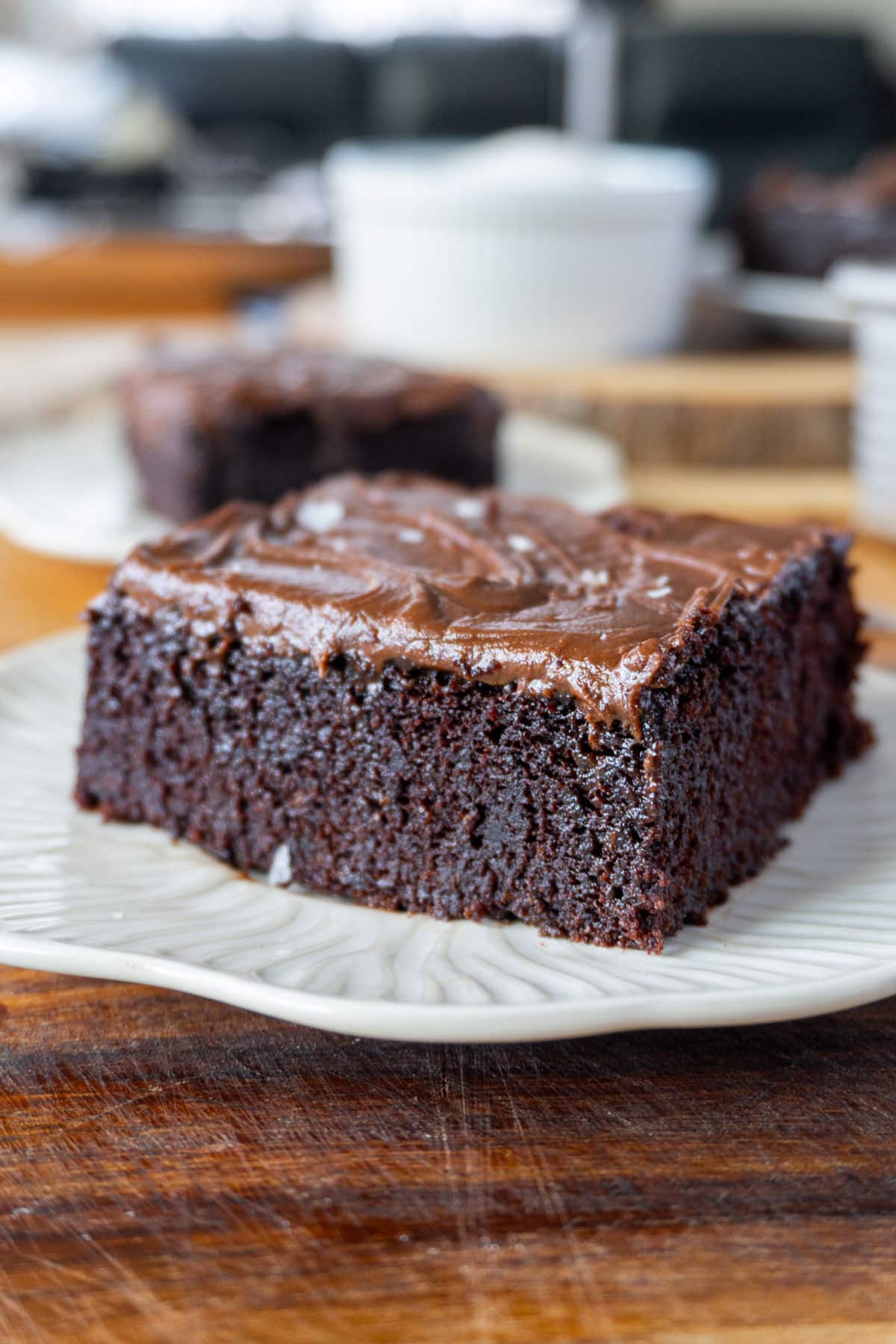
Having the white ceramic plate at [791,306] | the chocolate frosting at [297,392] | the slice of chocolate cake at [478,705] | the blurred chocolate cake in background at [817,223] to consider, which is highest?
the blurred chocolate cake in background at [817,223]

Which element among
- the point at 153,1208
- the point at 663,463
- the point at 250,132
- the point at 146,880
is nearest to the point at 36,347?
the point at 663,463

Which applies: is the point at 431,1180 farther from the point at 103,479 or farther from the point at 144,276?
the point at 144,276

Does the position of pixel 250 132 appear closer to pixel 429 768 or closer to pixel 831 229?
pixel 831 229

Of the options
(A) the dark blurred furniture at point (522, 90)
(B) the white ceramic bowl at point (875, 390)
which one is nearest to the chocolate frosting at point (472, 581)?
(B) the white ceramic bowl at point (875, 390)

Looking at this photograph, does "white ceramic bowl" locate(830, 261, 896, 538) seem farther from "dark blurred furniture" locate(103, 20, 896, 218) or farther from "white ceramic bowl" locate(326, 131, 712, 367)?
"dark blurred furniture" locate(103, 20, 896, 218)

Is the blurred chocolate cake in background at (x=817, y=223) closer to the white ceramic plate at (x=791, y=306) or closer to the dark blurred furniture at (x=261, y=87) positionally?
the white ceramic plate at (x=791, y=306)

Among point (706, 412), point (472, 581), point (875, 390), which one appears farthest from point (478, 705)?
point (706, 412)
